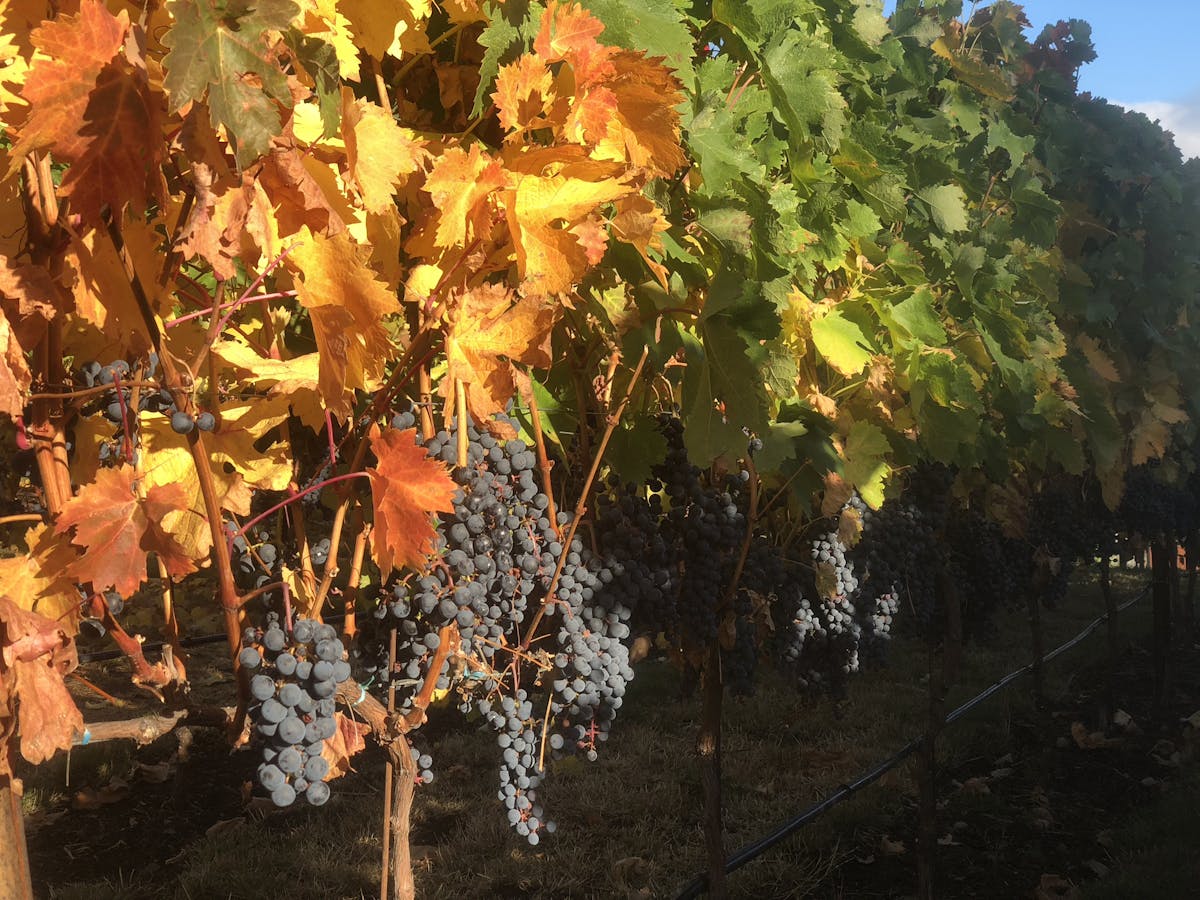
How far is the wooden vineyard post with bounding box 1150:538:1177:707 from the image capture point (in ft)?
24.0

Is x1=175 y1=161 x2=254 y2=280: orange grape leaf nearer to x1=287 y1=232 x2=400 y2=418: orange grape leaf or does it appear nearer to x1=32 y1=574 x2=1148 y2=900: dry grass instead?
x1=287 y1=232 x2=400 y2=418: orange grape leaf

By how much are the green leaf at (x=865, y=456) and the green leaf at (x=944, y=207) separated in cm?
113

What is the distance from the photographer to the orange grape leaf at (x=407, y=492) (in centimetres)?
106

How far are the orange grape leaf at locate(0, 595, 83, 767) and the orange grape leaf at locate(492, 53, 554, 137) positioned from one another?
0.71 meters

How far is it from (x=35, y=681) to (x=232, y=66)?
23.7 inches

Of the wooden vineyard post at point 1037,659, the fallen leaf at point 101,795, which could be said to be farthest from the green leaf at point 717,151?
the wooden vineyard post at point 1037,659

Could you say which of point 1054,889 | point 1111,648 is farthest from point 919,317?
point 1111,648

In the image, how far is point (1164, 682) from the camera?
7469mm

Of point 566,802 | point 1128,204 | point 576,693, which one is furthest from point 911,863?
point 576,693

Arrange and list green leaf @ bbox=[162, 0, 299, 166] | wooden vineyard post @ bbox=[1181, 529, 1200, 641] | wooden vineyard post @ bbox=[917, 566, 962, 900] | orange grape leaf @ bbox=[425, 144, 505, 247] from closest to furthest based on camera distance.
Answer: green leaf @ bbox=[162, 0, 299, 166]
orange grape leaf @ bbox=[425, 144, 505, 247]
wooden vineyard post @ bbox=[917, 566, 962, 900]
wooden vineyard post @ bbox=[1181, 529, 1200, 641]

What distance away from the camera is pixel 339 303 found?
1.03m

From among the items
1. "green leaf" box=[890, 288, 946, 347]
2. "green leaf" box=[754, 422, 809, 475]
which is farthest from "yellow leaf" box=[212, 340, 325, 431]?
"green leaf" box=[890, 288, 946, 347]

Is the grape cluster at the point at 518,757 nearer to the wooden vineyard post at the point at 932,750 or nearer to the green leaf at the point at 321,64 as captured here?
the green leaf at the point at 321,64

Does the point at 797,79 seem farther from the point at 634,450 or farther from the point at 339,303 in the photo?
the point at 339,303
